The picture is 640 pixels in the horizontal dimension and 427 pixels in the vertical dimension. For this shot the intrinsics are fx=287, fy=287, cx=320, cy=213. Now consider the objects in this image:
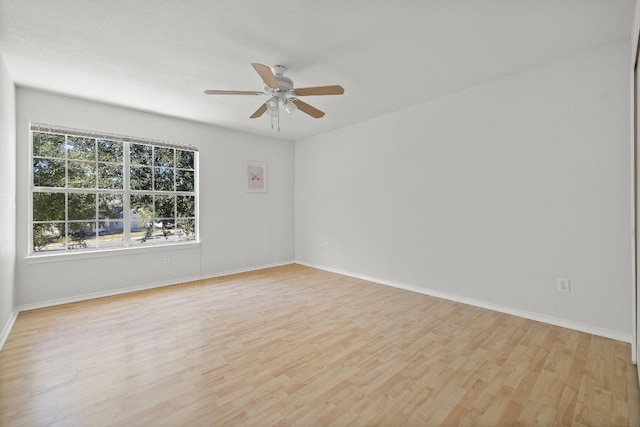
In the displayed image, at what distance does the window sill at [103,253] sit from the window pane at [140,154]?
1.26m

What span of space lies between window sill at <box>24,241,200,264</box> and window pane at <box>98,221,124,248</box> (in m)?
→ 0.15

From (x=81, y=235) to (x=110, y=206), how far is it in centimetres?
50

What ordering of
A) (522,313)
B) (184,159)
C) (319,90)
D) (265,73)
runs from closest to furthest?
(265,73)
(319,90)
(522,313)
(184,159)

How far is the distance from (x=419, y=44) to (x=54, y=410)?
3.68 meters

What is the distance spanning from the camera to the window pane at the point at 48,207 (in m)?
3.50

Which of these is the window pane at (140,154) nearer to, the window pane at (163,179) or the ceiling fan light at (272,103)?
the window pane at (163,179)

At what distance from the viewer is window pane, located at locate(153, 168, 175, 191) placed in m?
4.43

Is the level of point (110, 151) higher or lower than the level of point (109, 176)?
higher

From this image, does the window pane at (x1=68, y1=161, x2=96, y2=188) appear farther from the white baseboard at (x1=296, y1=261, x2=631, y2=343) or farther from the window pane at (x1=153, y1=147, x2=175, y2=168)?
the white baseboard at (x1=296, y1=261, x2=631, y2=343)

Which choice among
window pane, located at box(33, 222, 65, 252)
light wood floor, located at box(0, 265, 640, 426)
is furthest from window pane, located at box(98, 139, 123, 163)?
light wood floor, located at box(0, 265, 640, 426)

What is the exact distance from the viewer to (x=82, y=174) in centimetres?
380

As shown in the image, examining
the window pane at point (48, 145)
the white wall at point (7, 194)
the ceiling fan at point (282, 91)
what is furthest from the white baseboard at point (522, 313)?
the window pane at point (48, 145)

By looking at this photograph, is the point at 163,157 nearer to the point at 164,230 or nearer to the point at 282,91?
the point at 164,230

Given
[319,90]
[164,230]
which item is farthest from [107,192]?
[319,90]
